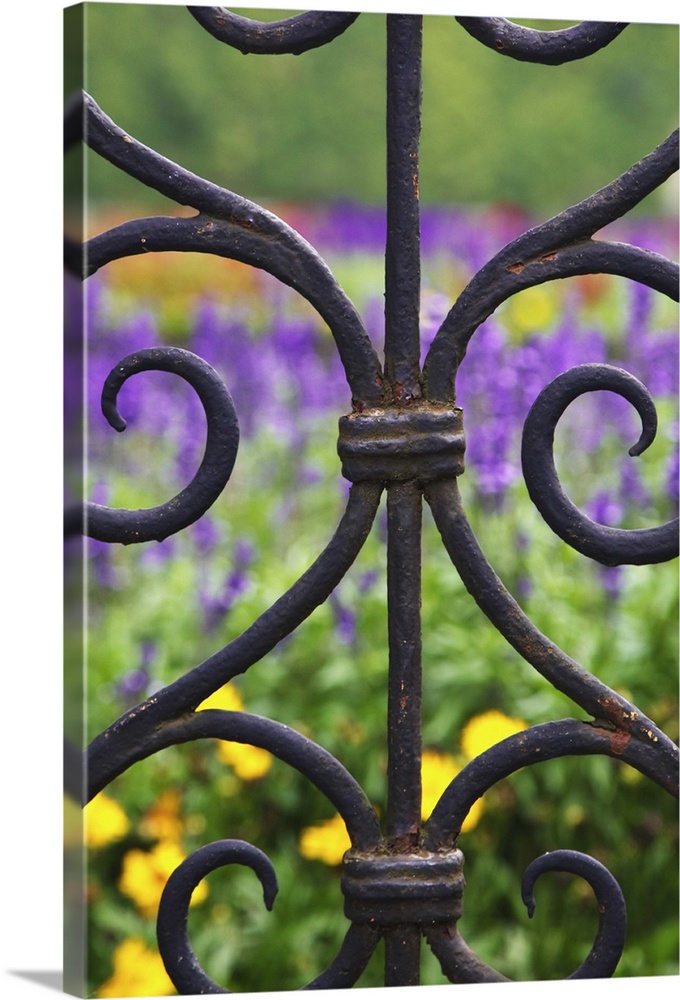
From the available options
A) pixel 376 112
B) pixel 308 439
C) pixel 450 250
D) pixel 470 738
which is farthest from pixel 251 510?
pixel 376 112

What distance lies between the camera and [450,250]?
10.7ft

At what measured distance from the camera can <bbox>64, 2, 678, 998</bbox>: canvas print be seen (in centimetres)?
67

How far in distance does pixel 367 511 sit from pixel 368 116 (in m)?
3.19

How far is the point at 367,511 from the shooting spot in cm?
68

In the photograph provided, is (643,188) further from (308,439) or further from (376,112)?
(376,112)

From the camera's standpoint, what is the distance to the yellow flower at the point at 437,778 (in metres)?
1.47

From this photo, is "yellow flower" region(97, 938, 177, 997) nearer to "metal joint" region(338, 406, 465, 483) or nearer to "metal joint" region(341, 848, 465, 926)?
"metal joint" region(341, 848, 465, 926)

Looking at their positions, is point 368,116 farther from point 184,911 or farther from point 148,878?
point 184,911

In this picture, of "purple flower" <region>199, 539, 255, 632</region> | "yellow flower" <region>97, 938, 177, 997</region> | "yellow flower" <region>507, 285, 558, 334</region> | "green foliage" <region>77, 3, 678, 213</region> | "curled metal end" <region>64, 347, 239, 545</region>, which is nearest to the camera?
"curled metal end" <region>64, 347, 239, 545</region>

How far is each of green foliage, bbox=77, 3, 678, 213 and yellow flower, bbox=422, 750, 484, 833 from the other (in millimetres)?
2030

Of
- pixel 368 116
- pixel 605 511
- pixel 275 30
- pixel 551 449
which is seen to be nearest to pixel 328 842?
pixel 605 511

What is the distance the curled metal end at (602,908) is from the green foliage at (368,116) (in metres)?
2.72

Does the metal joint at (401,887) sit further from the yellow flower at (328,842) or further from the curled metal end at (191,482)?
the yellow flower at (328,842)

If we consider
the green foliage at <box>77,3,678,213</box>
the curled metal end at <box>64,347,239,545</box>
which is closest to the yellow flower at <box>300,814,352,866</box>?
the curled metal end at <box>64,347,239,545</box>
